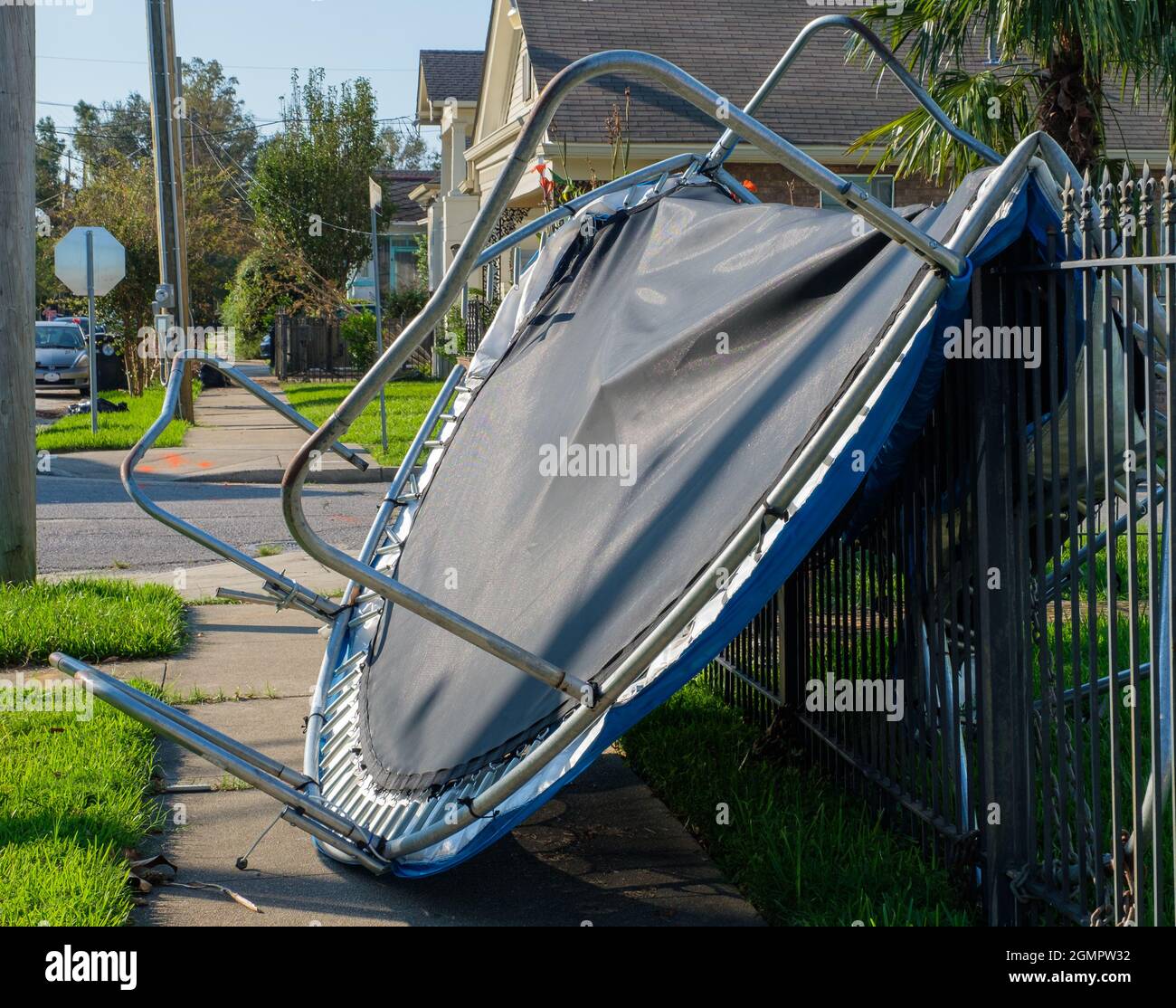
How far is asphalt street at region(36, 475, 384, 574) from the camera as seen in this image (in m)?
9.65

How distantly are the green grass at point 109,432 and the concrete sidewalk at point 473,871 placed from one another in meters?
10.2

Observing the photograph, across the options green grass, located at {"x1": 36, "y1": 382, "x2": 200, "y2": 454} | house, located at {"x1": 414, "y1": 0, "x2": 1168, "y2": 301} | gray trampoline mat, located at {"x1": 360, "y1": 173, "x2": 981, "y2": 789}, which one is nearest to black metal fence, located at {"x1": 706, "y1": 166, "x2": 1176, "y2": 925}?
gray trampoline mat, located at {"x1": 360, "y1": 173, "x2": 981, "y2": 789}

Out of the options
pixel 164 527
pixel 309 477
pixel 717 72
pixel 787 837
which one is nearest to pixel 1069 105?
pixel 787 837

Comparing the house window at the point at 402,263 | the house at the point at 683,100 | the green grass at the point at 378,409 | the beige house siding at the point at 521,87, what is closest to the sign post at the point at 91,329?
the green grass at the point at 378,409

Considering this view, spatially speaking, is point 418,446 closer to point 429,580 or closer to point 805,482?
point 429,580

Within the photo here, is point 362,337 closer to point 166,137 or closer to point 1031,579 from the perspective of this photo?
point 166,137

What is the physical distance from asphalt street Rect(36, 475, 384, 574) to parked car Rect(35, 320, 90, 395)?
1734 cm

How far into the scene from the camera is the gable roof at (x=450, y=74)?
31.7 meters

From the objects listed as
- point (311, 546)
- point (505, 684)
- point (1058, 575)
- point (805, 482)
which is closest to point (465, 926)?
point (505, 684)

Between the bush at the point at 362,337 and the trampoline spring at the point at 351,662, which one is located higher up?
the bush at the point at 362,337

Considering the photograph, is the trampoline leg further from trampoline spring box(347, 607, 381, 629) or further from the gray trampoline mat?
trampoline spring box(347, 607, 381, 629)

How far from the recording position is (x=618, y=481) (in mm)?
3936

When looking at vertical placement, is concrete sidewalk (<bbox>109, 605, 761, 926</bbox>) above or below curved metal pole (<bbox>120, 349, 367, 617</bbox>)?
below

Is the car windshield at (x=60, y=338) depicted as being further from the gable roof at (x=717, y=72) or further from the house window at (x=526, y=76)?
the gable roof at (x=717, y=72)
